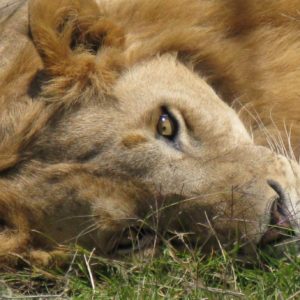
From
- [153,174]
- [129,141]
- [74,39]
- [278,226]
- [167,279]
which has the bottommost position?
[167,279]

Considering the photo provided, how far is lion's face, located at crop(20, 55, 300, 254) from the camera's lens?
343 cm

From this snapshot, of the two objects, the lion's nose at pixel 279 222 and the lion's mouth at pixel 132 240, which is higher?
the lion's nose at pixel 279 222

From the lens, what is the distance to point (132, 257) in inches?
144

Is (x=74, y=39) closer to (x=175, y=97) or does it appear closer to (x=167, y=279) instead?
(x=175, y=97)

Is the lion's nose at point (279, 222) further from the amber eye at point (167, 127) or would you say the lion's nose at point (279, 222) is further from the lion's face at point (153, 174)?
the amber eye at point (167, 127)

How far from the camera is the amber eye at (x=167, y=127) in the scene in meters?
3.61

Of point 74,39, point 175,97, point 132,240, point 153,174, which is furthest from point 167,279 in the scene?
point 74,39

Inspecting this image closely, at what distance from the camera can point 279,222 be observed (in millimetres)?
3330

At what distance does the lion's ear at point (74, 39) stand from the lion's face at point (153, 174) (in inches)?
5.0

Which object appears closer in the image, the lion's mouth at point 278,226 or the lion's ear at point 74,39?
the lion's mouth at point 278,226

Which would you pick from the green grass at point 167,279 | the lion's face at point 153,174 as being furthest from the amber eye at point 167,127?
the green grass at point 167,279

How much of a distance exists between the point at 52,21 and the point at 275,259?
1.32m

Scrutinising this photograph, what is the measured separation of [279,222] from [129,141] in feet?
2.21

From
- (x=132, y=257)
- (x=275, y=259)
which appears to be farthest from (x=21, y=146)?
(x=275, y=259)
